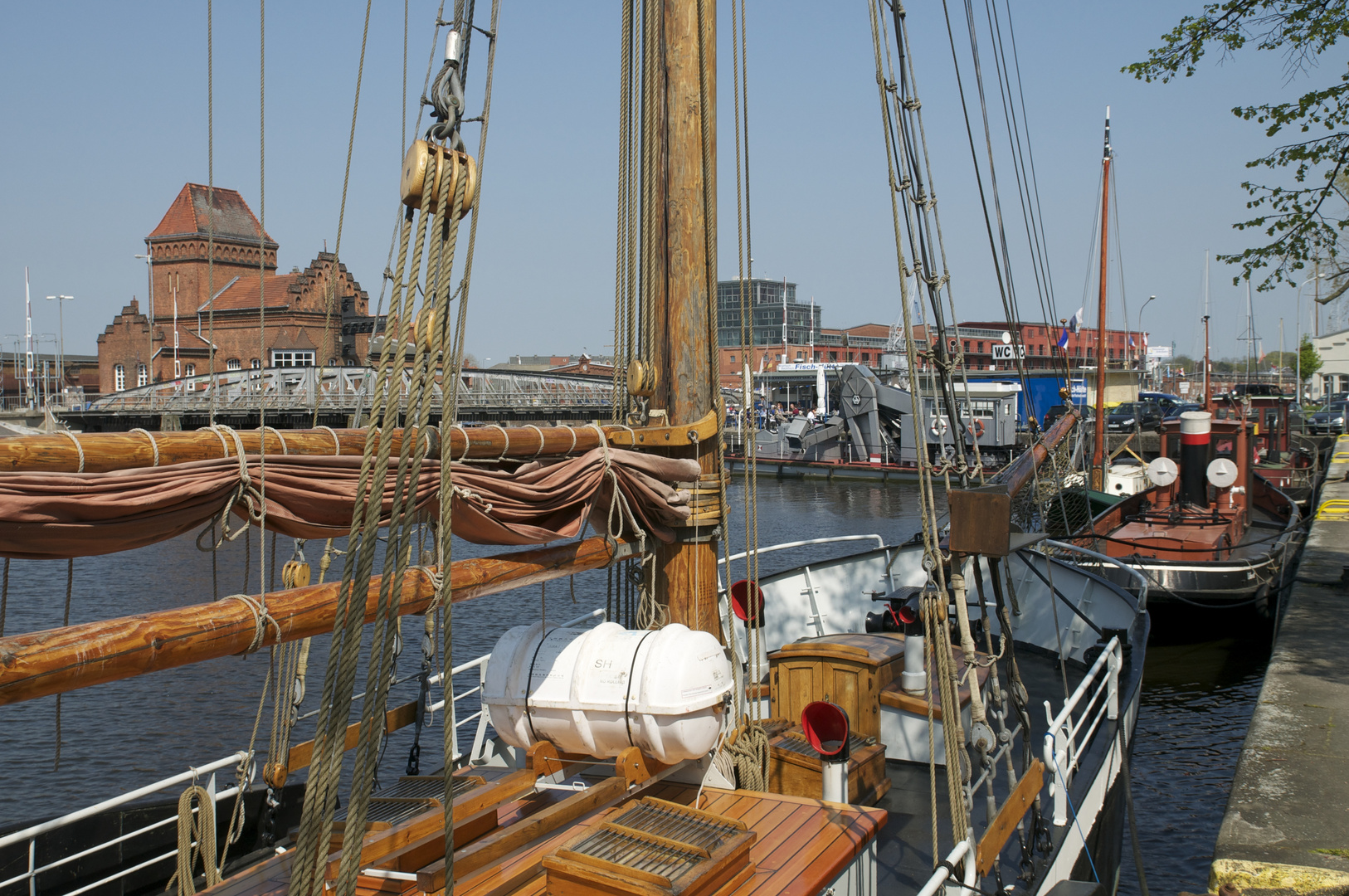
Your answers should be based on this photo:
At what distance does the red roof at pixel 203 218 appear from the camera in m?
82.8

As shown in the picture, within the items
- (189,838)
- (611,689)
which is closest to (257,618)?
(611,689)

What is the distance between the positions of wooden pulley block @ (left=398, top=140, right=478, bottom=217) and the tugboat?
491 inches

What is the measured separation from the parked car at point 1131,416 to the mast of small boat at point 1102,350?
18180 mm

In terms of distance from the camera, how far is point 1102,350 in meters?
24.3

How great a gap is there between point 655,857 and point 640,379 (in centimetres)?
293

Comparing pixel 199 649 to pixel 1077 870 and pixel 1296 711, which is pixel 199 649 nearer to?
pixel 1077 870

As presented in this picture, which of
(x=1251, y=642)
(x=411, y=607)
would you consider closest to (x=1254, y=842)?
(x=411, y=607)

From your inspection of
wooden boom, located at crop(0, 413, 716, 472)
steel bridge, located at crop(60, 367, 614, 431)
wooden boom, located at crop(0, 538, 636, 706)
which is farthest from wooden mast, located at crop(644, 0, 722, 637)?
steel bridge, located at crop(60, 367, 614, 431)

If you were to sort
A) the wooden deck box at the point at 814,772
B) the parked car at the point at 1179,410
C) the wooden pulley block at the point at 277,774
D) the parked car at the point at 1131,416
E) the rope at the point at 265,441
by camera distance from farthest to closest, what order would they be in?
the parked car at the point at 1131,416, the parked car at the point at 1179,410, the wooden deck box at the point at 814,772, the wooden pulley block at the point at 277,774, the rope at the point at 265,441

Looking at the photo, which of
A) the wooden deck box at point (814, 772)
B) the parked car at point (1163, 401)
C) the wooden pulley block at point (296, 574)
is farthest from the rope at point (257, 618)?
the parked car at point (1163, 401)

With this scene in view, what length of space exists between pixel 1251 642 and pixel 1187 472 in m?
3.72

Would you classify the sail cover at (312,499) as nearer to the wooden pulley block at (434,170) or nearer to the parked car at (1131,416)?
the wooden pulley block at (434,170)

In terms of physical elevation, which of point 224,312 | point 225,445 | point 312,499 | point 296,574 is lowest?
point 296,574

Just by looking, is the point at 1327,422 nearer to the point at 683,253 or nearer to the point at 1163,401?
the point at 1163,401
